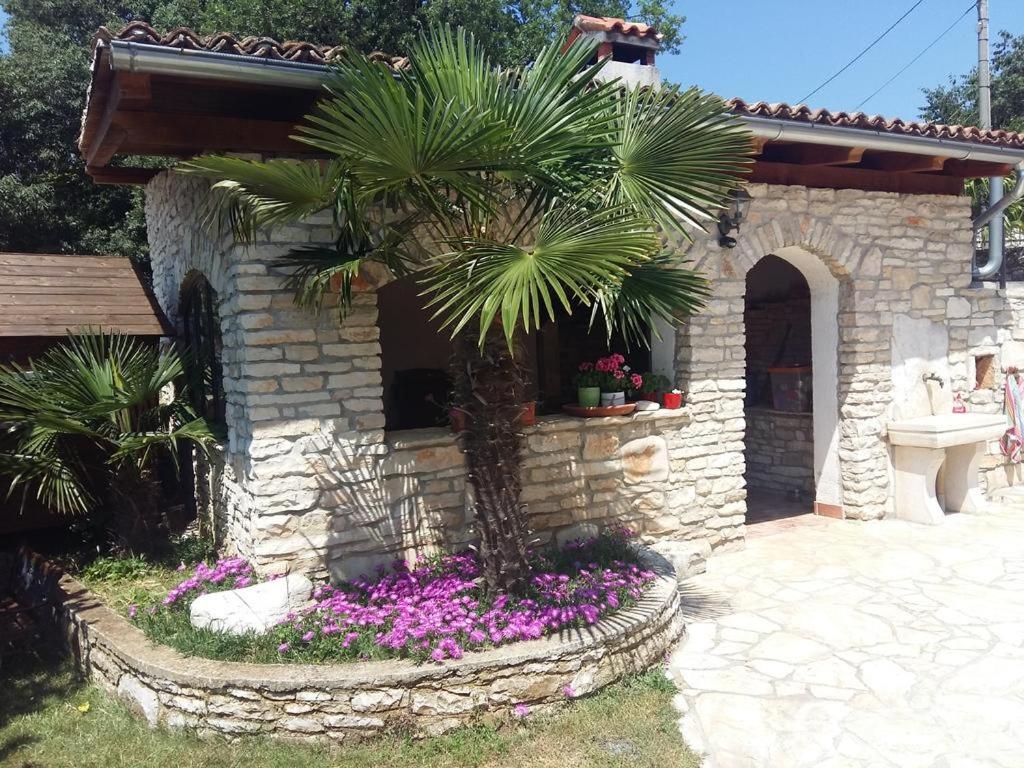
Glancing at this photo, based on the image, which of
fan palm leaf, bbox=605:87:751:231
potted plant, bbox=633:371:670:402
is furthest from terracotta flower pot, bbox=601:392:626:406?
fan palm leaf, bbox=605:87:751:231

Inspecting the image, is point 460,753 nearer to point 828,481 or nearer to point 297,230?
point 297,230

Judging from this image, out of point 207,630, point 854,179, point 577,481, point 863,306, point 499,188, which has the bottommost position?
point 207,630

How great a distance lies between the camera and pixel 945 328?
23.6ft

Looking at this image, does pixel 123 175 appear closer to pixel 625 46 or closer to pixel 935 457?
pixel 625 46

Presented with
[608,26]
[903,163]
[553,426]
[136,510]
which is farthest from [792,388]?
[136,510]

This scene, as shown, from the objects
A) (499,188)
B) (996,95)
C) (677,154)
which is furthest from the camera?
(996,95)

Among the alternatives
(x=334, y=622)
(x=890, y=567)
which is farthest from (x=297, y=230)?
(x=890, y=567)

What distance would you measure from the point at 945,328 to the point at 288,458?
21.2 feet

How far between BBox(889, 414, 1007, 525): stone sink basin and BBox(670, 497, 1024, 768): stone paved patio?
1.53ft

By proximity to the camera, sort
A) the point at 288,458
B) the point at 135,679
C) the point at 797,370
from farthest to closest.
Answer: the point at 797,370 < the point at 288,458 < the point at 135,679

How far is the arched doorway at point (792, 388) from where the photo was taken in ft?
22.7

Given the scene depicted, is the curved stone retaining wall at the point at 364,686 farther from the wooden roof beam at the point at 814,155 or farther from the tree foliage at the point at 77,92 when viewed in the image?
the tree foliage at the point at 77,92

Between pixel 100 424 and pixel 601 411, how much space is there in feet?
12.2

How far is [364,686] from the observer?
3447 millimetres
